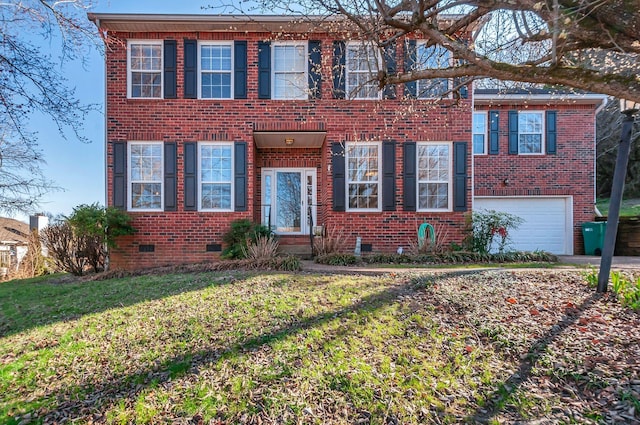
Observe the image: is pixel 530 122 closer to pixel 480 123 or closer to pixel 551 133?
pixel 551 133

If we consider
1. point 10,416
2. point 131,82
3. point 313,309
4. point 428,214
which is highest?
point 131,82

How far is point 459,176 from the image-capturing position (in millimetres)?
9219

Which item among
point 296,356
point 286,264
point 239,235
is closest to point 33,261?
point 239,235

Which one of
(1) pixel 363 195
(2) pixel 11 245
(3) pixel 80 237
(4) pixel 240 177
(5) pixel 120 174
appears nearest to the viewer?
(3) pixel 80 237

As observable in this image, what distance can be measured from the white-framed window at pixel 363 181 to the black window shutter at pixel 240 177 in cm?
267

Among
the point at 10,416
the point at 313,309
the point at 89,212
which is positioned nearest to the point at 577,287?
the point at 313,309

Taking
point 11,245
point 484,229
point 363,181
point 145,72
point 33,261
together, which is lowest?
point 11,245

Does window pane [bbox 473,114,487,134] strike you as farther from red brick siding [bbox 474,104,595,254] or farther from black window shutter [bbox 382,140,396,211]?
black window shutter [bbox 382,140,396,211]

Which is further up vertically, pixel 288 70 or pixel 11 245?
pixel 288 70

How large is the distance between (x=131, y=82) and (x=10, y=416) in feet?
27.7

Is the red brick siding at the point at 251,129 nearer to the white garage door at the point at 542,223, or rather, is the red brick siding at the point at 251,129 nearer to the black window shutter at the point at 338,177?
the black window shutter at the point at 338,177

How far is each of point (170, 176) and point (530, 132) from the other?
1151 cm

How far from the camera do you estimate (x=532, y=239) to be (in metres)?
11.8

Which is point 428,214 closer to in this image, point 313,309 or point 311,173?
point 311,173
